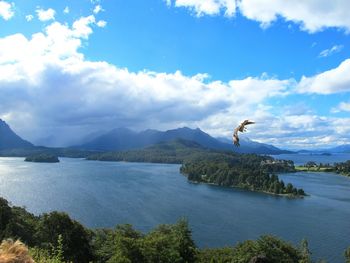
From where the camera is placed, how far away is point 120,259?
115 feet

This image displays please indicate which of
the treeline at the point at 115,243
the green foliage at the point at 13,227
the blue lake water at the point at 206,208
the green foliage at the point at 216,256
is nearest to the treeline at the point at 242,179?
the blue lake water at the point at 206,208

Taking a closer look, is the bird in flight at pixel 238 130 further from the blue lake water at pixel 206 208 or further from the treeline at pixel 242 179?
the treeline at pixel 242 179

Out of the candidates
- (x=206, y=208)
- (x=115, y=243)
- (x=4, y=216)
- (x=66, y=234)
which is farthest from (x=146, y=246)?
(x=206, y=208)

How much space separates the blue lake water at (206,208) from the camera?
250 ft

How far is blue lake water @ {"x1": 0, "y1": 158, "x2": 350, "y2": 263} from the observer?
7606 cm

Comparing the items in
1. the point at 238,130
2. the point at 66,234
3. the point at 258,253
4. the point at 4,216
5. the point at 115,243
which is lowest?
the point at 258,253

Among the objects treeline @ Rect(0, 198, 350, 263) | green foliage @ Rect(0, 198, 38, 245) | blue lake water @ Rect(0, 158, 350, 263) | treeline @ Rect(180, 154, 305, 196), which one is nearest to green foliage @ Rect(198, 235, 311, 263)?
treeline @ Rect(0, 198, 350, 263)

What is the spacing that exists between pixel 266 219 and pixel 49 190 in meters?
64.7

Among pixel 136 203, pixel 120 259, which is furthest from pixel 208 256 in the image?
pixel 136 203

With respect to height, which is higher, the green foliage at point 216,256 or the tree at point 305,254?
the green foliage at point 216,256

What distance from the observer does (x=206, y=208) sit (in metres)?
99.1

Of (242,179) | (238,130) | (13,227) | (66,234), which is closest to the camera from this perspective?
(238,130)

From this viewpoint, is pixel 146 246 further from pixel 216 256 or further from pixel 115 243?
pixel 216 256

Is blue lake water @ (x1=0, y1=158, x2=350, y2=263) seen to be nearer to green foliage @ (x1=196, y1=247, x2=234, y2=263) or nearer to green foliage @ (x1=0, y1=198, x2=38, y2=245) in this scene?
green foliage @ (x1=196, y1=247, x2=234, y2=263)
